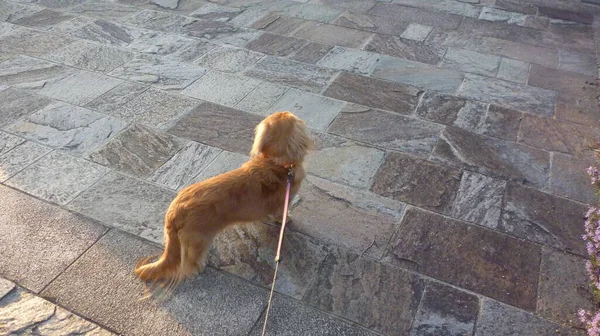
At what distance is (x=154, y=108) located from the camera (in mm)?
5883

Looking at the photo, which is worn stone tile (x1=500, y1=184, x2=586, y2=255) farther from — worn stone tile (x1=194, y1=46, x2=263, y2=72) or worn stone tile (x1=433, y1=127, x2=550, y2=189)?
worn stone tile (x1=194, y1=46, x2=263, y2=72)

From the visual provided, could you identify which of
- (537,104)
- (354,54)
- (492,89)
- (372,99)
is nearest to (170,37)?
(354,54)

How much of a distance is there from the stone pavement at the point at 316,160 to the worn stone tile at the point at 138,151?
0.02m

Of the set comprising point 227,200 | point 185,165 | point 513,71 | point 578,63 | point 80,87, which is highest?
point 227,200

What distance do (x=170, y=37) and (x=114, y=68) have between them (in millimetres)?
1133

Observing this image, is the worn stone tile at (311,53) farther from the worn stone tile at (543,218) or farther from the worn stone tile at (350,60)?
the worn stone tile at (543,218)

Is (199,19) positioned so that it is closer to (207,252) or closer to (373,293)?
(207,252)

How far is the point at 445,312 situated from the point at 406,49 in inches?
183

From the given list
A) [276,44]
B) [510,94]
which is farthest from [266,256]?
[276,44]

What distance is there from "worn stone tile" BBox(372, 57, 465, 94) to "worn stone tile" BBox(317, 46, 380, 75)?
0.12m

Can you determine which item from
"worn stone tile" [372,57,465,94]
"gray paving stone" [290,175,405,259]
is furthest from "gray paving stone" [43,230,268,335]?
"worn stone tile" [372,57,465,94]

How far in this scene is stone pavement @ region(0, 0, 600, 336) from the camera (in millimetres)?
3680

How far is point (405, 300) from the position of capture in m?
3.72

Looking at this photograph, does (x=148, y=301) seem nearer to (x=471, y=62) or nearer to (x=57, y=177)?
(x=57, y=177)
